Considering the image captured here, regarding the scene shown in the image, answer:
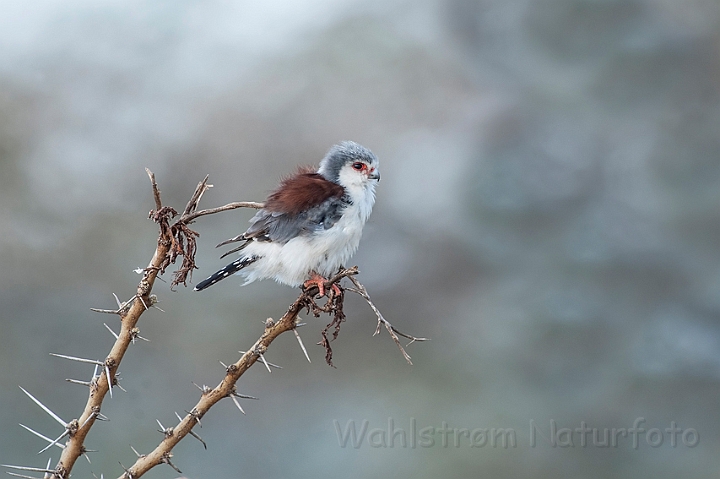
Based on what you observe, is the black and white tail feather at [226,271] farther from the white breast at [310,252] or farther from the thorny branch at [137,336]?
the thorny branch at [137,336]

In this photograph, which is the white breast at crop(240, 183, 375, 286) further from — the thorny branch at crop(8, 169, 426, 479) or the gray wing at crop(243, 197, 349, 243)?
the thorny branch at crop(8, 169, 426, 479)

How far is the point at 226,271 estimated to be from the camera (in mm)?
2611

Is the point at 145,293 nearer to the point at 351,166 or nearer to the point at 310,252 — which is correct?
the point at 310,252

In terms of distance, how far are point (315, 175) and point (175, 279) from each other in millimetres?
1050

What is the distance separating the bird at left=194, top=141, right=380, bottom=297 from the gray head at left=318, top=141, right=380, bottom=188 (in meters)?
0.03

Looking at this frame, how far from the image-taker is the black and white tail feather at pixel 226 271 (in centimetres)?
247

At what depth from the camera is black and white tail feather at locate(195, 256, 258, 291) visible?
8.10 ft

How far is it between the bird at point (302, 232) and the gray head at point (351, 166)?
33mm

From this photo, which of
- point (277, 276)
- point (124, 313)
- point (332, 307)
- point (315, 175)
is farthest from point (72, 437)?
point (315, 175)

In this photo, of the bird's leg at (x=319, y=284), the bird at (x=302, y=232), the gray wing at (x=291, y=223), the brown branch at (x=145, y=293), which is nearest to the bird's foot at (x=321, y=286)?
the bird's leg at (x=319, y=284)

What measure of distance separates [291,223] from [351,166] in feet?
1.38

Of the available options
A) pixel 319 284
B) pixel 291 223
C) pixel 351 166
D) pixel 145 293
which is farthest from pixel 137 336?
pixel 351 166

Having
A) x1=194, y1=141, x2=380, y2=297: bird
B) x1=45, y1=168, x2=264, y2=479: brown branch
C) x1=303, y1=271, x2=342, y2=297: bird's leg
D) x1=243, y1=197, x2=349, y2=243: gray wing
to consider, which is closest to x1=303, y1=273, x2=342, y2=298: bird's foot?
x1=303, y1=271, x2=342, y2=297: bird's leg

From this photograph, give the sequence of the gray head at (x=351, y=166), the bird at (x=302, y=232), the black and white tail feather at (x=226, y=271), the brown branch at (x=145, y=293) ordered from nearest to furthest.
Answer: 1. the brown branch at (x=145, y=293)
2. the black and white tail feather at (x=226, y=271)
3. the bird at (x=302, y=232)
4. the gray head at (x=351, y=166)
